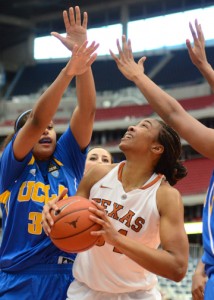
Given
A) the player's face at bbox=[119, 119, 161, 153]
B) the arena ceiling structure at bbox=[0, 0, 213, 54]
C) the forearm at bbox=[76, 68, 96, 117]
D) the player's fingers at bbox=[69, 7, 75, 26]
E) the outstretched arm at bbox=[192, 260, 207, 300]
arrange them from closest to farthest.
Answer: the outstretched arm at bbox=[192, 260, 207, 300]
the player's face at bbox=[119, 119, 161, 153]
the player's fingers at bbox=[69, 7, 75, 26]
the forearm at bbox=[76, 68, 96, 117]
the arena ceiling structure at bbox=[0, 0, 213, 54]

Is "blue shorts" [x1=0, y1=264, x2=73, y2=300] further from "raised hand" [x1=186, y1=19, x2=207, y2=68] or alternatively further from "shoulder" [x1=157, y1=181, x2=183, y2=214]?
"raised hand" [x1=186, y1=19, x2=207, y2=68]

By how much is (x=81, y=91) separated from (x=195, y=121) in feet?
3.68

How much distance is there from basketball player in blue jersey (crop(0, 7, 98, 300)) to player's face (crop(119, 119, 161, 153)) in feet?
1.49

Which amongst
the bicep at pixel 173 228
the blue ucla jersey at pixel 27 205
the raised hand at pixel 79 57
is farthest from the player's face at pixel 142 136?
the blue ucla jersey at pixel 27 205

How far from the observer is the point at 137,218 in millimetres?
3453

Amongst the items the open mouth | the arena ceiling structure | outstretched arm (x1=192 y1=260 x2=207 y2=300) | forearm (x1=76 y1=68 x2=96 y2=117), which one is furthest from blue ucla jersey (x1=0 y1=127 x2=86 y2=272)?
the arena ceiling structure

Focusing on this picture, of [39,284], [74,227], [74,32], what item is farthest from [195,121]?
[39,284]

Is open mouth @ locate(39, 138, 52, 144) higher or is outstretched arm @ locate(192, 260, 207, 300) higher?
open mouth @ locate(39, 138, 52, 144)

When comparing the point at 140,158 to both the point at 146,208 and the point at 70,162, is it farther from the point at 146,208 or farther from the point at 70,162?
the point at 70,162

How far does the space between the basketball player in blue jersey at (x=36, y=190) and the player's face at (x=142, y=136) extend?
0.45 m

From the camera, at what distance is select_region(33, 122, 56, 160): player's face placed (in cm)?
402

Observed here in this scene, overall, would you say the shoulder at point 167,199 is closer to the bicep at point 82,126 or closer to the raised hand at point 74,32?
the bicep at point 82,126

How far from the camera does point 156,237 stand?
139 inches

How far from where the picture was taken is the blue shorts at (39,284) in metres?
3.79
